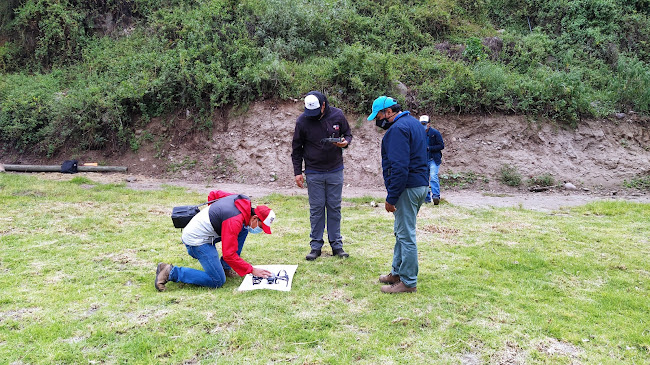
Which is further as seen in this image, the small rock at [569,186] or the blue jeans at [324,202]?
the small rock at [569,186]

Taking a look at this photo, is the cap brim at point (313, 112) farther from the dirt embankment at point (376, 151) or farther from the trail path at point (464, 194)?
the dirt embankment at point (376, 151)

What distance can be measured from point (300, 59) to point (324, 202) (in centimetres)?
1042

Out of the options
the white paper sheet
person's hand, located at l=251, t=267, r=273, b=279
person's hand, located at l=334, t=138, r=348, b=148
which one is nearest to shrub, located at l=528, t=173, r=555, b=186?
person's hand, located at l=334, t=138, r=348, b=148

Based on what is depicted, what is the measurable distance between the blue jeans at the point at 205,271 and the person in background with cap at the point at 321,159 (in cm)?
123

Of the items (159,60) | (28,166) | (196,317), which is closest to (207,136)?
(159,60)

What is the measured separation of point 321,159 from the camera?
589 cm

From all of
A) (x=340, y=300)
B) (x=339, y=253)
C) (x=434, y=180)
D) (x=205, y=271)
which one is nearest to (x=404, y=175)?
(x=340, y=300)

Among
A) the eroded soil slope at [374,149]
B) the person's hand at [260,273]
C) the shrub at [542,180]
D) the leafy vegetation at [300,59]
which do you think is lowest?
the person's hand at [260,273]

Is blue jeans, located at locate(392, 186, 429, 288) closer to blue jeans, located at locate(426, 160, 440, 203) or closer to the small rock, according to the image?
blue jeans, located at locate(426, 160, 440, 203)

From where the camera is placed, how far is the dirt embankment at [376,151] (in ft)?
41.3

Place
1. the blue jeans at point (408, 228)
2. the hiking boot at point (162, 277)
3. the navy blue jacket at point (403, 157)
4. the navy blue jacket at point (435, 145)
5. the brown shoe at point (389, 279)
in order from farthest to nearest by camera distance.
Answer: the navy blue jacket at point (435, 145) < the brown shoe at point (389, 279) < the hiking boot at point (162, 277) < the blue jeans at point (408, 228) < the navy blue jacket at point (403, 157)

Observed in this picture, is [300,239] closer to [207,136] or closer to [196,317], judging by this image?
[196,317]

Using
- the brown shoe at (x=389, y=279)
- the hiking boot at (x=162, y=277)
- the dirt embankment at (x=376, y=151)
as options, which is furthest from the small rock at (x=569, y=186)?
the hiking boot at (x=162, y=277)

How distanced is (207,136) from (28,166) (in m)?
5.28
